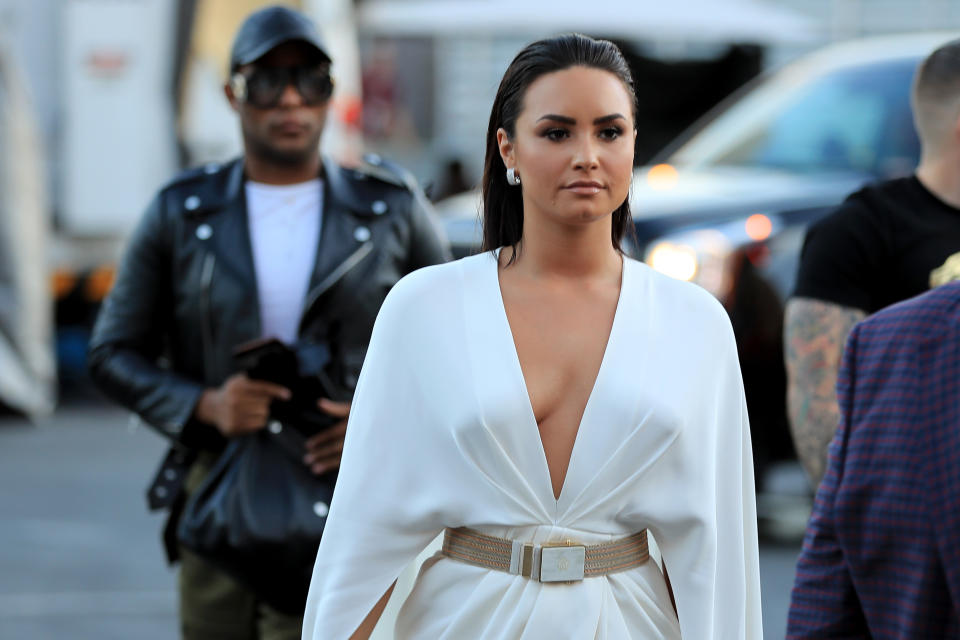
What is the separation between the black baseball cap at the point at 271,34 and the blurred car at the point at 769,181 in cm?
330

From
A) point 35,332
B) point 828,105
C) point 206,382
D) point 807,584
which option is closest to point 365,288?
point 206,382

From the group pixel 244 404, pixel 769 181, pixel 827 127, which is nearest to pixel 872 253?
pixel 244 404

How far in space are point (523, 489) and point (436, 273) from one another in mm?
408

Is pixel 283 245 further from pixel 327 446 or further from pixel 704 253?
pixel 704 253

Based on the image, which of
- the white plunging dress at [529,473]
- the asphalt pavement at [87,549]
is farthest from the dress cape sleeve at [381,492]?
the asphalt pavement at [87,549]

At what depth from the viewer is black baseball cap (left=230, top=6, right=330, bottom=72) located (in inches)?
146

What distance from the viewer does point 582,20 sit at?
18250mm

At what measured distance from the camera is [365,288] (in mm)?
3697

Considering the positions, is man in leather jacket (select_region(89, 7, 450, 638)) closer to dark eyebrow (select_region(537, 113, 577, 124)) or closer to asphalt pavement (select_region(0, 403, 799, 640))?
dark eyebrow (select_region(537, 113, 577, 124))

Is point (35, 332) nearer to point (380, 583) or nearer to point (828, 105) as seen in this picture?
point (828, 105)

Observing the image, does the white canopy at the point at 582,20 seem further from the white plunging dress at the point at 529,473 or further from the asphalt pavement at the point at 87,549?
the white plunging dress at the point at 529,473

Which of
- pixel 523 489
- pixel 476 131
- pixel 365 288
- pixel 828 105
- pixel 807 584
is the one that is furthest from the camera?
pixel 476 131

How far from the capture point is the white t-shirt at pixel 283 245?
372 centimetres

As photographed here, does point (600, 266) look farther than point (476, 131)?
No
